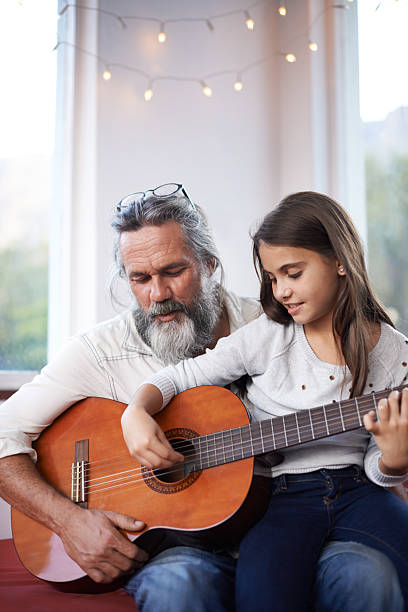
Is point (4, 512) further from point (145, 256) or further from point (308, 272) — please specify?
point (308, 272)

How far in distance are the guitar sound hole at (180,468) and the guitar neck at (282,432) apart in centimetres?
1

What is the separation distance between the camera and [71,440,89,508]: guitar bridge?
1.52 metres

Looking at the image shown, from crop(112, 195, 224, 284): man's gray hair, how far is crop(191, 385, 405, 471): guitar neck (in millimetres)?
676

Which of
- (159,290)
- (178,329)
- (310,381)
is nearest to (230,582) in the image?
(310,381)

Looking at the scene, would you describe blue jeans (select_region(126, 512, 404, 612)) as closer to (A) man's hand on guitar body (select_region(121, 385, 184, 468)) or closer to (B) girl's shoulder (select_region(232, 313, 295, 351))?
(A) man's hand on guitar body (select_region(121, 385, 184, 468))

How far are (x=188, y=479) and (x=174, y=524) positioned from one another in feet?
0.35

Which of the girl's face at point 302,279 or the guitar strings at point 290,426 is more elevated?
the girl's face at point 302,279

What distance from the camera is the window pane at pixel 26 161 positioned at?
8.68 ft

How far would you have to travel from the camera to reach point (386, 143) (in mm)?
2512

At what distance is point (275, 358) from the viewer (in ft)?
5.11

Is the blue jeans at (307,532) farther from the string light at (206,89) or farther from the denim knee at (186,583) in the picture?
the string light at (206,89)

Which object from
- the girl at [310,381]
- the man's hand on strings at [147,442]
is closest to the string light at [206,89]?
the girl at [310,381]

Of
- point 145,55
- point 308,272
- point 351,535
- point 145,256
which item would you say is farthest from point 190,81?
point 351,535

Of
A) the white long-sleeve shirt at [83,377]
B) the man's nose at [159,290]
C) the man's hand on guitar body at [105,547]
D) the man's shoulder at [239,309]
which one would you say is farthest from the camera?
the man's shoulder at [239,309]
